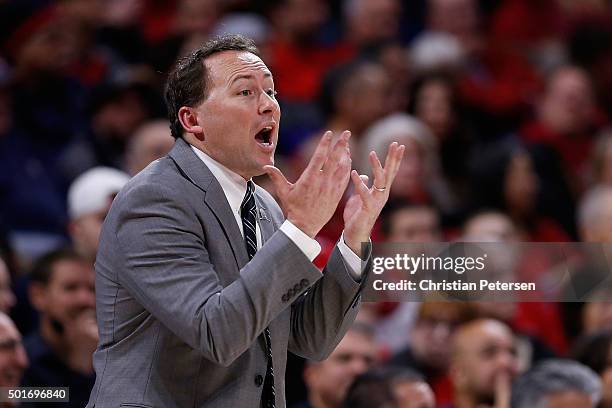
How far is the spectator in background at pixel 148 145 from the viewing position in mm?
4832

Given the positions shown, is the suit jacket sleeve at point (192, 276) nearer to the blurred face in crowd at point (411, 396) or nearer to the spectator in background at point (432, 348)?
the blurred face in crowd at point (411, 396)

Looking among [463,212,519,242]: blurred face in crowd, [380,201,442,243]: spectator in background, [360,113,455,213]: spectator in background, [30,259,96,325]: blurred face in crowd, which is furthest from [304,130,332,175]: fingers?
[360,113,455,213]: spectator in background

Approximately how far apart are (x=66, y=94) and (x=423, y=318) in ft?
7.66

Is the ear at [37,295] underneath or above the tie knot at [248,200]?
underneath

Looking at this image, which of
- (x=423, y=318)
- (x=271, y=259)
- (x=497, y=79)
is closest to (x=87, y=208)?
(x=423, y=318)

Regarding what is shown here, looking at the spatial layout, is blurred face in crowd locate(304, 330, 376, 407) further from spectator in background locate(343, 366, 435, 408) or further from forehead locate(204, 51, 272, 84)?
forehead locate(204, 51, 272, 84)

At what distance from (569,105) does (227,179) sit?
13.0 ft

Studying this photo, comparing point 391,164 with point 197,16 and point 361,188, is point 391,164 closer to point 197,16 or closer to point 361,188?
point 361,188

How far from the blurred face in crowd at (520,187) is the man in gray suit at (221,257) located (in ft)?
9.83

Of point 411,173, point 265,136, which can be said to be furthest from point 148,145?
point 265,136

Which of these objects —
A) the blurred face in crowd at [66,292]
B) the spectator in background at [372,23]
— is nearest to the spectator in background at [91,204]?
the blurred face in crowd at [66,292]

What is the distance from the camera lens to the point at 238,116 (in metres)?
2.58

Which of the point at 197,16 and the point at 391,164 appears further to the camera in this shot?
the point at 197,16

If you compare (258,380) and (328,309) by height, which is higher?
(328,309)
